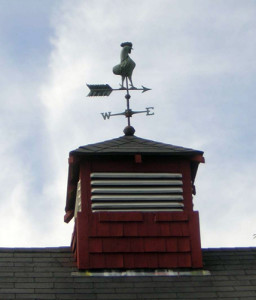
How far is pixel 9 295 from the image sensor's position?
16406 millimetres

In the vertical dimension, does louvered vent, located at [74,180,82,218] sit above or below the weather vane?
below

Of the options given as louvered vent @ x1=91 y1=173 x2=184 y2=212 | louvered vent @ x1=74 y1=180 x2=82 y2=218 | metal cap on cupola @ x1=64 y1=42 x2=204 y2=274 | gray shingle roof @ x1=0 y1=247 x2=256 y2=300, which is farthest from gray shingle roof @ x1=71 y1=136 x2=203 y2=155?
gray shingle roof @ x1=0 y1=247 x2=256 y2=300

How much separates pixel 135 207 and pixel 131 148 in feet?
4.09

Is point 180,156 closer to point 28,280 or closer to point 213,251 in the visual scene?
point 213,251

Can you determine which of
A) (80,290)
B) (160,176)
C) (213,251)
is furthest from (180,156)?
(80,290)

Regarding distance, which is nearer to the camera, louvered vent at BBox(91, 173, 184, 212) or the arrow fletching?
louvered vent at BBox(91, 173, 184, 212)

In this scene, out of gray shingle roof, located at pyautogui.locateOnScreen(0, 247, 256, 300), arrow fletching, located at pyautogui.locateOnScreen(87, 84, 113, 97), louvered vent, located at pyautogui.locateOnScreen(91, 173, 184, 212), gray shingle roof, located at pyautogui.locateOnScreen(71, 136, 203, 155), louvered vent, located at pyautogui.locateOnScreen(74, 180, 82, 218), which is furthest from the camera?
arrow fletching, located at pyautogui.locateOnScreen(87, 84, 113, 97)

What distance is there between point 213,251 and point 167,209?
4.29 feet

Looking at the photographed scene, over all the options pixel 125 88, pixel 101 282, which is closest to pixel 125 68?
pixel 125 88

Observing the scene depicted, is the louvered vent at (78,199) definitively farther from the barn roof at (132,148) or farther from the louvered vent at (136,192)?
the barn roof at (132,148)

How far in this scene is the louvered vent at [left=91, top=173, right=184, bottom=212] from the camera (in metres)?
18.1

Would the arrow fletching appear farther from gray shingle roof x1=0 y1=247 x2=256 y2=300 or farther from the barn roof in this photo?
gray shingle roof x1=0 y1=247 x2=256 y2=300

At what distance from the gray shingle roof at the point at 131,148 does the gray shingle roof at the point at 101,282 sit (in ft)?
6.67

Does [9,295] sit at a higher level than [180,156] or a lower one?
lower
